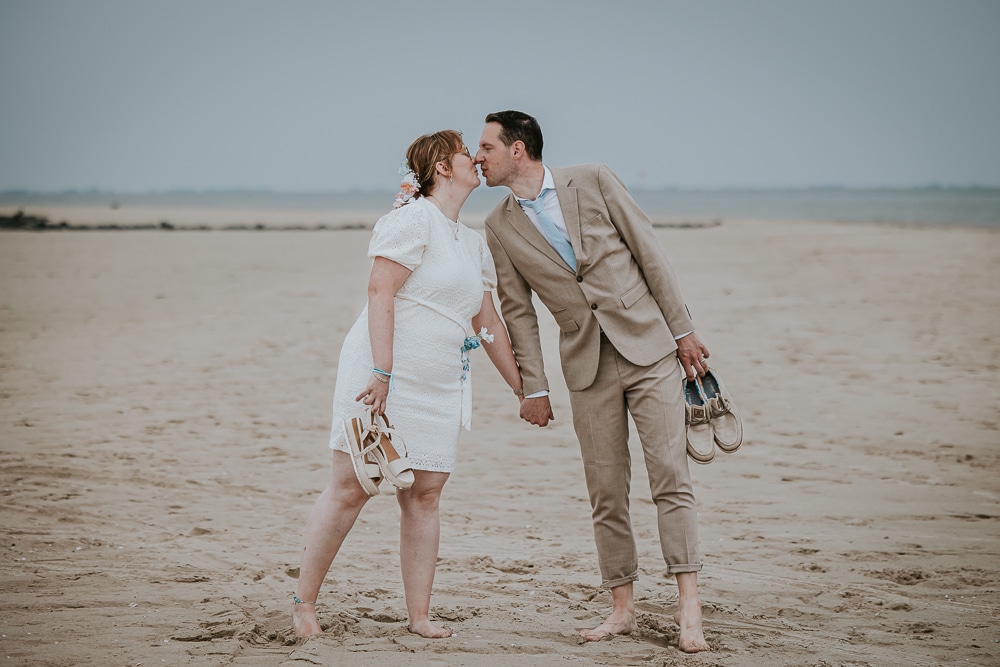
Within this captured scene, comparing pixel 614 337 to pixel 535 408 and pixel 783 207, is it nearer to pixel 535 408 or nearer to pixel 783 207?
pixel 535 408

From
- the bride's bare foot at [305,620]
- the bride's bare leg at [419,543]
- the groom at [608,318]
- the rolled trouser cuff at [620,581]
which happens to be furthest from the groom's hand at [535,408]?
the bride's bare foot at [305,620]

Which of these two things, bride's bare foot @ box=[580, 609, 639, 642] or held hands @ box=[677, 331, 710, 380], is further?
held hands @ box=[677, 331, 710, 380]

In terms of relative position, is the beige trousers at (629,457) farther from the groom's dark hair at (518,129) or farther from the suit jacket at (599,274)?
the groom's dark hair at (518,129)

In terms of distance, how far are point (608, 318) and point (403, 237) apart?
95cm

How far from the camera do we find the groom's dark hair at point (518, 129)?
4.20 metres

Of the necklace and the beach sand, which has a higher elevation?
the necklace

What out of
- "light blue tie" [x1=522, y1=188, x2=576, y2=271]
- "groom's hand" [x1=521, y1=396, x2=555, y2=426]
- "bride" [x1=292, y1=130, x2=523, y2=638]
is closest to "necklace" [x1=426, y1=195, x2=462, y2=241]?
"bride" [x1=292, y1=130, x2=523, y2=638]

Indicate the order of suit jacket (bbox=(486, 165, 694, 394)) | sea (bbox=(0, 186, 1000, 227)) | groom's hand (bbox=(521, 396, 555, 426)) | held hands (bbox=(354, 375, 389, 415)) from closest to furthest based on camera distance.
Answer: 1. held hands (bbox=(354, 375, 389, 415))
2. suit jacket (bbox=(486, 165, 694, 394))
3. groom's hand (bbox=(521, 396, 555, 426))
4. sea (bbox=(0, 186, 1000, 227))

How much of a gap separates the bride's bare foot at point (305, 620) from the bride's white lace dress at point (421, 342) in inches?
26.9

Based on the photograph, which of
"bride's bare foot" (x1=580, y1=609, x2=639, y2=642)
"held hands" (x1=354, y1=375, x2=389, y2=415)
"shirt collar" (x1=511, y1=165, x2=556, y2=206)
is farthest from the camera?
"shirt collar" (x1=511, y1=165, x2=556, y2=206)

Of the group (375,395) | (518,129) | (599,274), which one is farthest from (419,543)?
(518,129)

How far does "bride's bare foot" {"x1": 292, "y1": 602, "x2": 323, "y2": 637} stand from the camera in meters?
3.95

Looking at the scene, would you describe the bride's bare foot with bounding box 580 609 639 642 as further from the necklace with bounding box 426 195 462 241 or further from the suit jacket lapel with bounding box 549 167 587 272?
the necklace with bounding box 426 195 462 241

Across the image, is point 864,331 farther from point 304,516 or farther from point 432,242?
point 432,242
